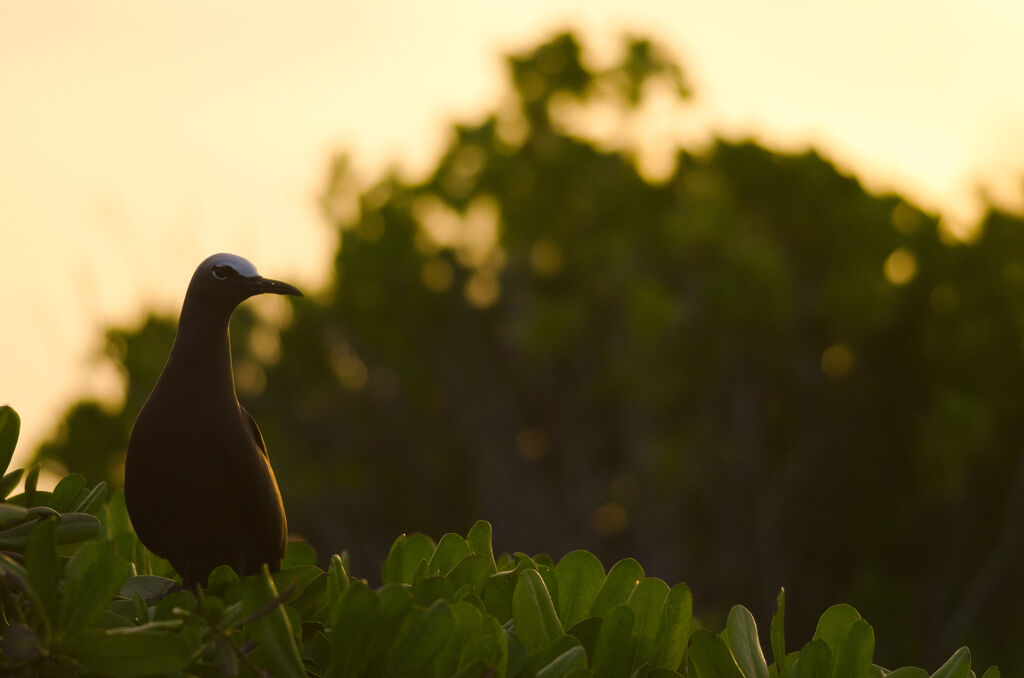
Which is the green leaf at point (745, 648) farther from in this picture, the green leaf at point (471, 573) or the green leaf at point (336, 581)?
the green leaf at point (336, 581)

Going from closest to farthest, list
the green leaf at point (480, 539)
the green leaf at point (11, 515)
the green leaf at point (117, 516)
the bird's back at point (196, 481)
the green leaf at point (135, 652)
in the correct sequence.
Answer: the green leaf at point (135, 652)
the green leaf at point (11, 515)
the bird's back at point (196, 481)
the green leaf at point (480, 539)
the green leaf at point (117, 516)

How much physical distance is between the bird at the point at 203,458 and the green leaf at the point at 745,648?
1127 mm

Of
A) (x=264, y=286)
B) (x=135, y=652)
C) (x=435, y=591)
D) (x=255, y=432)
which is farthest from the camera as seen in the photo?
(x=255, y=432)

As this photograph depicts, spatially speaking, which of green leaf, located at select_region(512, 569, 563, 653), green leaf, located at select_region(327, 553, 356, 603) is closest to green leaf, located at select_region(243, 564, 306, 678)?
green leaf, located at select_region(327, 553, 356, 603)

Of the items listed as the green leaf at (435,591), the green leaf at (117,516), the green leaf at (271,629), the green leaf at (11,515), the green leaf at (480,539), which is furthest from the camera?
the green leaf at (117,516)

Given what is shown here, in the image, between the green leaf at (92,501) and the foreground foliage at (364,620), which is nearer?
the foreground foliage at (364,620)

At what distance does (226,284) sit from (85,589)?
37.2 inches

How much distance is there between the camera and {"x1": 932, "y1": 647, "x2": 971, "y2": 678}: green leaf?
7.23 ft

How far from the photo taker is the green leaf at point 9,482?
2.18 meters

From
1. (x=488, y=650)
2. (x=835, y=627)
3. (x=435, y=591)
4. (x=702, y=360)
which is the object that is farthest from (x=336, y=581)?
(x=702, y=360)

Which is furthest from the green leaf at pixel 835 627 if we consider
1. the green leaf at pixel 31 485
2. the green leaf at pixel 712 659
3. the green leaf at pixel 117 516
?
the green leaf at pixel 117 516

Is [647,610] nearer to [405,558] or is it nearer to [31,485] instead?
[405,558]

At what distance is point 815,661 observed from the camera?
6.94ft

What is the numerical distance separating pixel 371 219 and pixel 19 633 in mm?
23645
